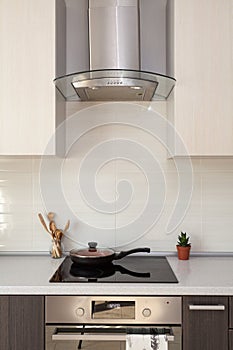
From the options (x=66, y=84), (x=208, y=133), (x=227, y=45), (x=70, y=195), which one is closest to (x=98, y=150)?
(x=70, y=195)

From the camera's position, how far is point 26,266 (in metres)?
2.12

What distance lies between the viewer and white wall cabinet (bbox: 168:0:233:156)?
2.04 m

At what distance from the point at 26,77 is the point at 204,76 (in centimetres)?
87

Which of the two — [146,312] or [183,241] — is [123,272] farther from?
[183,241]

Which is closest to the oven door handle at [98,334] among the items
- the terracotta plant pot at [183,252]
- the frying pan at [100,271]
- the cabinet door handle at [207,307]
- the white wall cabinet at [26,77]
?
the cabinet door handle at [207,307]

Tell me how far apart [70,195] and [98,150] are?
304 millimetres

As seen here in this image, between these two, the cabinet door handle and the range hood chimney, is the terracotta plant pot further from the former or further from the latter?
the range hood chimney

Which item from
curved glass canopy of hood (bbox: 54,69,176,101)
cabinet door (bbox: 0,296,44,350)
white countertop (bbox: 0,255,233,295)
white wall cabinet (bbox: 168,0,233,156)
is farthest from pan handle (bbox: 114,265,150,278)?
curved glass canopy of hood (bbox: 54,69,176,101)

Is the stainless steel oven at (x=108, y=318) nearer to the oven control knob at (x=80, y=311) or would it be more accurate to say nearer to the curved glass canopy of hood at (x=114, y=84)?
the oven control knob at (x=80, y=311)

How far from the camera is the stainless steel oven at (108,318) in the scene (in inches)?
68.1

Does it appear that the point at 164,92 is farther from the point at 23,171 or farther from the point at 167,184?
the point at 23,171

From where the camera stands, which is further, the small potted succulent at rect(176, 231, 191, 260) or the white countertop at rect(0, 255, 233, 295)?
the small potted succulent at rect(176, 231, 191, 260)

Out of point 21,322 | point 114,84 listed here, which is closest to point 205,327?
point 21,322

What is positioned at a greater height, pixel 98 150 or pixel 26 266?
pixel 98 150
